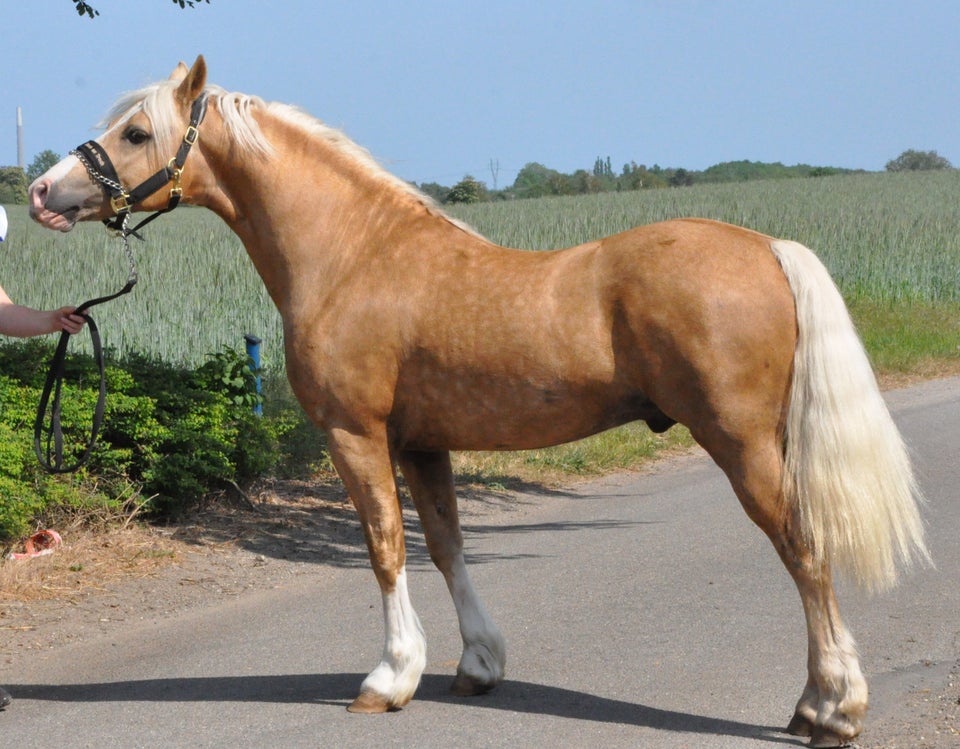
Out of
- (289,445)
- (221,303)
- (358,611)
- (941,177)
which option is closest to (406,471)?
(358,611)

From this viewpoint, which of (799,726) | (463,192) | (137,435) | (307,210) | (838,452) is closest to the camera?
(838,452)

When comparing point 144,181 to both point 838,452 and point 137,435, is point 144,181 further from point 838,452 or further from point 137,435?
point 137,435

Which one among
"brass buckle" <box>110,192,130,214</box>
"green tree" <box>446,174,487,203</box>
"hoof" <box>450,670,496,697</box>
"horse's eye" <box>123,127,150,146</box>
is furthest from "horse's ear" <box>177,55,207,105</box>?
"green tree" <box>446,174,487,203</box>

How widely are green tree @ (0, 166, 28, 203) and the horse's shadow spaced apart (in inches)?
506

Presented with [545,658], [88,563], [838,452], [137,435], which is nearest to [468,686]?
[545,658]

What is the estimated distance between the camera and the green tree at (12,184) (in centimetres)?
1707

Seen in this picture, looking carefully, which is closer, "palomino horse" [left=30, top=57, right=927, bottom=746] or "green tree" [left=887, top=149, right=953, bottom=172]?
"palomino horse" [left=30, top=57, right=927, bottom=746]

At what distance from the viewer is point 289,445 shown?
27.7 feet

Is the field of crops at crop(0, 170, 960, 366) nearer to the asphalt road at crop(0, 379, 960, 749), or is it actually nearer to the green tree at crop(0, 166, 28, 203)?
the green tree at crop(0, 166, 28, 203)

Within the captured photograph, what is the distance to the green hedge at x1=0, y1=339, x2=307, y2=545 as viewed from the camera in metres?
6.62

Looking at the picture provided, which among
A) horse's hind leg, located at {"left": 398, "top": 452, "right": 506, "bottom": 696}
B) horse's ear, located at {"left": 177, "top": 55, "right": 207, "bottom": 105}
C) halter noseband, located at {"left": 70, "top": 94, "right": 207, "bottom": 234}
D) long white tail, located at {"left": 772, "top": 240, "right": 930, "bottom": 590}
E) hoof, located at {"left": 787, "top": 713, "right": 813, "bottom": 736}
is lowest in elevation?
hoof, located at {"left": 787, "top": 713, "right": 813, "bottom": 736}

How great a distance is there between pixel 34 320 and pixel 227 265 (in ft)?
33.7

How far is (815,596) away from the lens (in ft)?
12.3

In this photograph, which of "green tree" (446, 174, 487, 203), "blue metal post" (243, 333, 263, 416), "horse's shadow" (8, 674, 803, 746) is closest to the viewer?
"horse's shadow" (8, 674, 803, 746)
